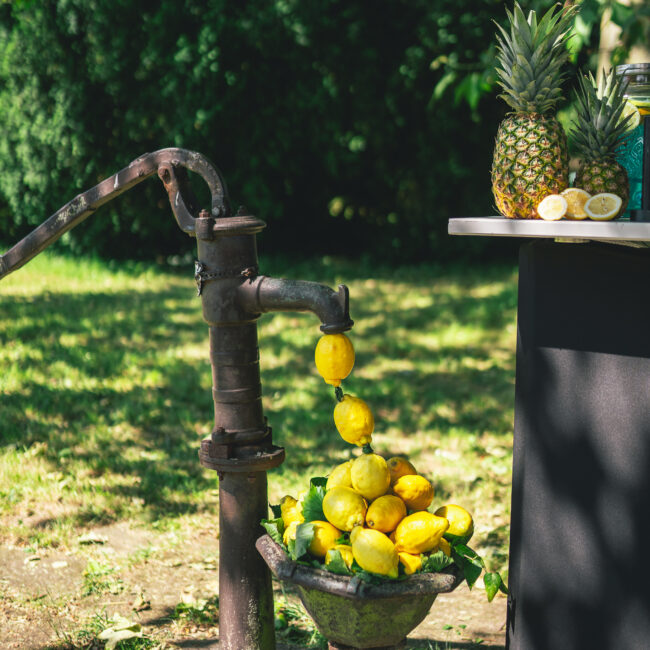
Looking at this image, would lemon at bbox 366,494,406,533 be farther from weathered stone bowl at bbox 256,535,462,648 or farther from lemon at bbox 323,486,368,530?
weathered stone bowl at bbox 256,535,462,648

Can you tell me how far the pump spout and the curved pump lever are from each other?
0.23 meters

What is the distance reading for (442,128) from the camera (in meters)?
9.26

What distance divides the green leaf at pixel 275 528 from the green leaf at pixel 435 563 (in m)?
0.38

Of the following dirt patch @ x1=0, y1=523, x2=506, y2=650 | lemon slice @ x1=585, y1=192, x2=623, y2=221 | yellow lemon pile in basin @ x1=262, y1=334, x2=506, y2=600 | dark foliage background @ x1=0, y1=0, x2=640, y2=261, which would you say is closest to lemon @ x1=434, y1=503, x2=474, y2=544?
yellow lemon pile in basin @ x1=262, y1=334, x2=506, y2=600

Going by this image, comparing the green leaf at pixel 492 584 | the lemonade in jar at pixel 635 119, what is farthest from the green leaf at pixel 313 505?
the lemonade in jar at pixel 635 119

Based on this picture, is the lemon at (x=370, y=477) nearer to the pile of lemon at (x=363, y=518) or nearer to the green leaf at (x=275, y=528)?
the pile of lemon at (x=363, y=518)

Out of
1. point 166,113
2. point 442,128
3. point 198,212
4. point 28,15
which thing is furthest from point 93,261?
point 198,212

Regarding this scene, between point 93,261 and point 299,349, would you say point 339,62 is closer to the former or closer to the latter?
point 93,261

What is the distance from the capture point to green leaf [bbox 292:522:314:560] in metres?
1.88

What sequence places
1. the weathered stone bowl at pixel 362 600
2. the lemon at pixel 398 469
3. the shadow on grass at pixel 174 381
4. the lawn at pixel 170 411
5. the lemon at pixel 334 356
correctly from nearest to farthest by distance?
the weathered stone bowl at pixel 362 600, the lemon at pixel 334 356, the lemon at pixel 398 469, the lawn at pixel 170 411, the shadow on grass at pixel 174 381

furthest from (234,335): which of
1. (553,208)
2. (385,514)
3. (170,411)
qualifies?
(170,411)

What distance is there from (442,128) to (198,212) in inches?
299

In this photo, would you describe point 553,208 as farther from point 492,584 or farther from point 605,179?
point 492,584

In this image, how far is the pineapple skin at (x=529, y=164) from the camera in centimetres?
194
